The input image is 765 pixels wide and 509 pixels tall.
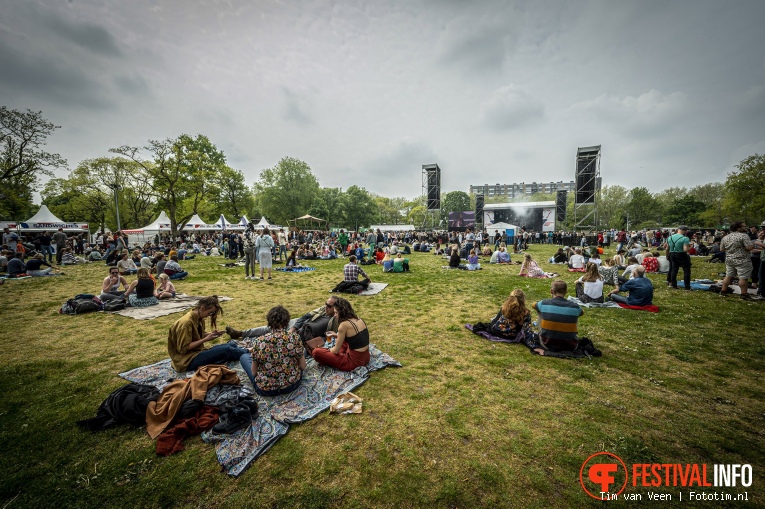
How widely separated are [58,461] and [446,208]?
252 feet

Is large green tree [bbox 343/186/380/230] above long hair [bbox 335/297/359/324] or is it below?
above

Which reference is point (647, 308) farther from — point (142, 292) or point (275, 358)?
point (142, 292)

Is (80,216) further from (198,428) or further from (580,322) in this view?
(580,322)

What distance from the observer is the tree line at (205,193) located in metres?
22.9

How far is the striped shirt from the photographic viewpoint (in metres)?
4.51

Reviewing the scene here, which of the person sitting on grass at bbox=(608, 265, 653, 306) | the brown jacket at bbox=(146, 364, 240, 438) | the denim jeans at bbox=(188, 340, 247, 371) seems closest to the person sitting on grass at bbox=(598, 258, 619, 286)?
the person sitting on grass at bbox=(608, 265, 653, 306)

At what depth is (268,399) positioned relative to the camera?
3.45 metres

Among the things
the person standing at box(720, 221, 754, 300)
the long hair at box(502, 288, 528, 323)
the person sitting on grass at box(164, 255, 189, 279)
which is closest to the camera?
the long hair at box(502, 288, 528, 323)

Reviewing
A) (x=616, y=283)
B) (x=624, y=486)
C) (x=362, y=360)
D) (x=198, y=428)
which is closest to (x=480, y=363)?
(x=362, y=360)

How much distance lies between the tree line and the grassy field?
86.1ft

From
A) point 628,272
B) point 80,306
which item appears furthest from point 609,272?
point 80,306

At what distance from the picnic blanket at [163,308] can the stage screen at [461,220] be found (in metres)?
36.7

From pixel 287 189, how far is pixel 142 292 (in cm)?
4337
